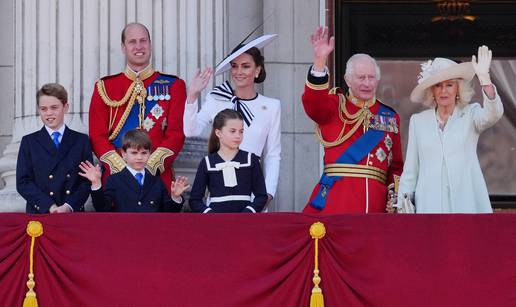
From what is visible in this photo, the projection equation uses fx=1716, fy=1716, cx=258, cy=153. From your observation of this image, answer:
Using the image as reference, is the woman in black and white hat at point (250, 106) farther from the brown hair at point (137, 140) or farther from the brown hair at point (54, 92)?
the brown hair at point (54, 92)

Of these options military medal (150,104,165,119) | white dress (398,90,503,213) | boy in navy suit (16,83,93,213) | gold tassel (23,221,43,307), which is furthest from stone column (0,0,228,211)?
white dress (398,90,503,213)

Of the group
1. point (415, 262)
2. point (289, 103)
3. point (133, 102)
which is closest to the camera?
point (415, 262)

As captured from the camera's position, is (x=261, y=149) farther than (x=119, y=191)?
Yes

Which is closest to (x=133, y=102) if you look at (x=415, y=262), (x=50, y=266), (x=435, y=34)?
(x=50, y=266)

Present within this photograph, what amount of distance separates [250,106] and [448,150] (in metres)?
1.46

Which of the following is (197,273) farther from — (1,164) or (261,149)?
(1,164)

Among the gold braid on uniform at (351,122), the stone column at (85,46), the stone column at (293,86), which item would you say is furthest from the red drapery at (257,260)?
the stone column at (293,86)

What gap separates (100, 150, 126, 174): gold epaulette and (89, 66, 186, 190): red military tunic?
0.24 feet

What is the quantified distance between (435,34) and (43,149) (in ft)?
14.2

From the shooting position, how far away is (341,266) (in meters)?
9.48

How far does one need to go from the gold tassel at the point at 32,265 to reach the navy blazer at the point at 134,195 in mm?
653

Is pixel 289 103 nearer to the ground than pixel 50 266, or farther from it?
farther from it

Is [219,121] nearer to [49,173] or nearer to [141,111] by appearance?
[141,111]

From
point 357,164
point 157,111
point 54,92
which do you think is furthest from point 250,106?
point 54,92
